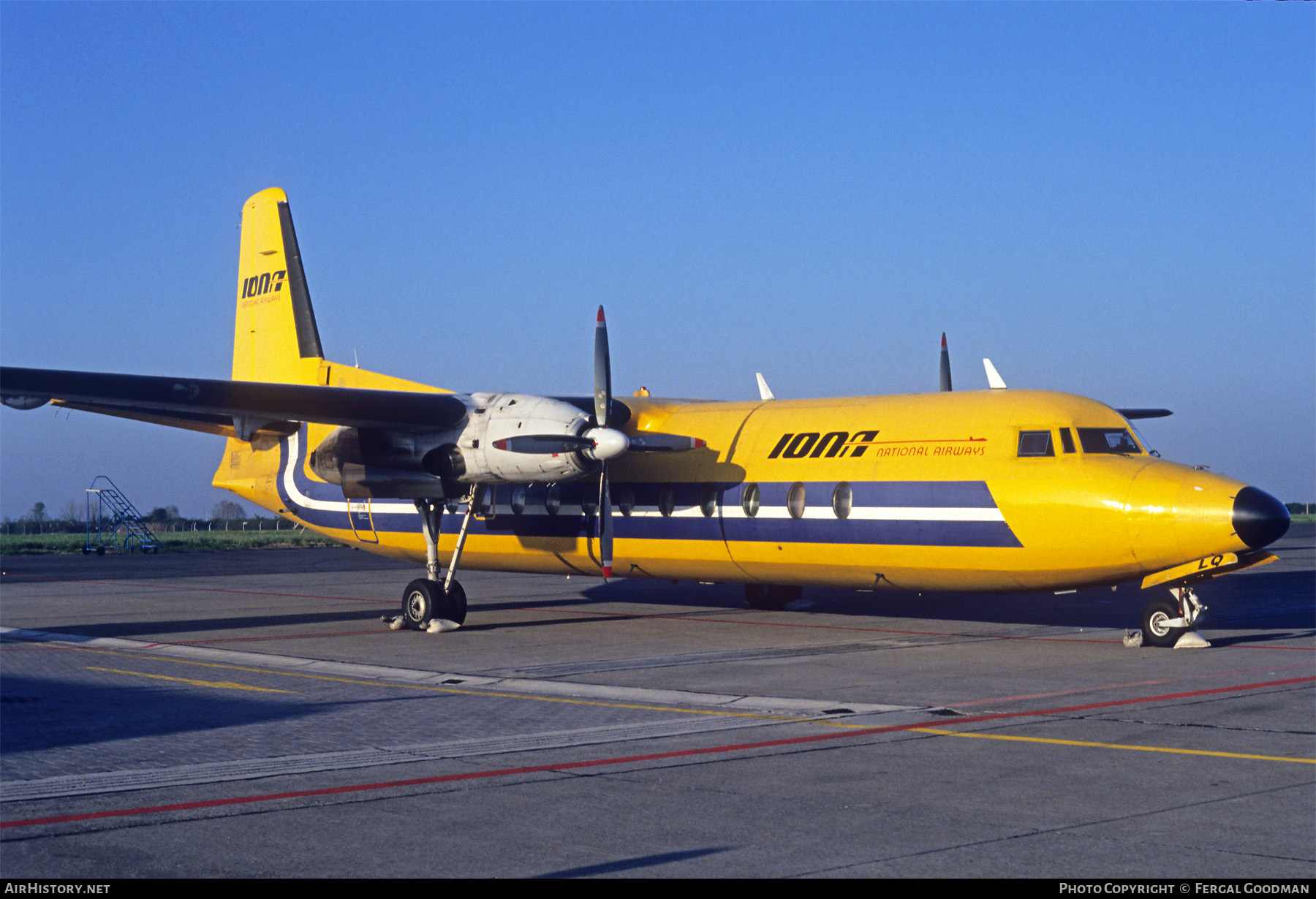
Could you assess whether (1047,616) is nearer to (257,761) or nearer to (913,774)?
(913,774)

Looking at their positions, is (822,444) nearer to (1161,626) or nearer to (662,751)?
(1161,626)

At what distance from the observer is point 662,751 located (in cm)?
A: 959

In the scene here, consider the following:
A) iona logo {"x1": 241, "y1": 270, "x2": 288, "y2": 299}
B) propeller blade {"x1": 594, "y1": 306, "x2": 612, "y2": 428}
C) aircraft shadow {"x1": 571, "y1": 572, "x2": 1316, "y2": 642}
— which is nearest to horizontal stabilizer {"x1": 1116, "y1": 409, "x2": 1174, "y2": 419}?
aircraft shadow {"x1": 571, "y1": 572, "x2": 1316, "y2": 642}

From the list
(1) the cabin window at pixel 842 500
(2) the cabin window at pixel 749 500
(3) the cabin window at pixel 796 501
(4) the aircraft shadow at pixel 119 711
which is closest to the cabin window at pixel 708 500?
(2) the cabin window at pixel 749 500

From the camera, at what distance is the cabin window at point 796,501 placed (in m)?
17.8

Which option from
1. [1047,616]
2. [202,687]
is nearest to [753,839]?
[202,687]

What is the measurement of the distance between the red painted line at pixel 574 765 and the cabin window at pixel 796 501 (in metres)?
6.54

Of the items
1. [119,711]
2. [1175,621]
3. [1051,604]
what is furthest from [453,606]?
[1051,604]

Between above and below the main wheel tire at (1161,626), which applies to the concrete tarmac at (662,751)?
below

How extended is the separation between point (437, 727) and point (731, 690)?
3.39 meters

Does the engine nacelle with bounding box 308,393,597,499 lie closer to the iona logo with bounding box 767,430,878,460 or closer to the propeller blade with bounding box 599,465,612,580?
the propeller blade with bounding box 599,465,612,580

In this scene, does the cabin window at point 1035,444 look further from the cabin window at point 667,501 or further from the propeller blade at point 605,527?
the propeller blade at point 605,527

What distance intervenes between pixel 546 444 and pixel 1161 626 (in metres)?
8.46

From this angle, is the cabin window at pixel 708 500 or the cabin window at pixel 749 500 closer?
the cabin window at pixel 749 500
